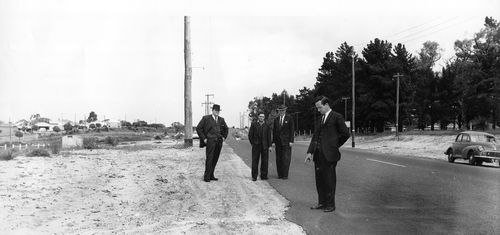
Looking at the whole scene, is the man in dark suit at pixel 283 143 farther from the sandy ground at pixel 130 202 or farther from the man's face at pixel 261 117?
the sandy ground at pixel 130 202

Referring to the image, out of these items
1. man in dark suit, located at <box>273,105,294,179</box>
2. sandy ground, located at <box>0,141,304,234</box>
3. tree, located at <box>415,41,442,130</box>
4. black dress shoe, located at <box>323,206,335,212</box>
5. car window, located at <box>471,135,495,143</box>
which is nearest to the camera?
sandy ground, located at <box>0,141,304,234</box>

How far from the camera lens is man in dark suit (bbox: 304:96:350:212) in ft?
25.3

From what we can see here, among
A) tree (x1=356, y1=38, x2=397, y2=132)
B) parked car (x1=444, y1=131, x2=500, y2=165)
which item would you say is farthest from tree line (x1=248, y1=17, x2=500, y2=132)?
parked car (x1=444, y1=131, x2=500, y2=165)

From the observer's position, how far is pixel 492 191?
9.79m

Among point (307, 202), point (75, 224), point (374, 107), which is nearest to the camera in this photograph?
point (75, 224)

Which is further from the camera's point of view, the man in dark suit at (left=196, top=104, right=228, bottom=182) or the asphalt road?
the man in dark suit at (left=196, top=104, right=228, bottom=182)

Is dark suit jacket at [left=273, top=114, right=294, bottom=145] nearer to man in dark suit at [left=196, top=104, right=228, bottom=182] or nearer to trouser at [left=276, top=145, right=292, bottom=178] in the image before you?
trouser at [left=276, top=145, right=292, bottom=178]

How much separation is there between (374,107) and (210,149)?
58967 millimetres

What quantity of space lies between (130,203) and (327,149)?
11.6ft

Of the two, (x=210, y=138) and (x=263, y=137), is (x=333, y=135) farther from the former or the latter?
(x=263, y=137)

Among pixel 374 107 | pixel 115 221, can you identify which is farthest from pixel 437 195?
pixel 374 107

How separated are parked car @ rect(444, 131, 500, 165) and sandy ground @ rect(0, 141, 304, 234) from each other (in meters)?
11.3

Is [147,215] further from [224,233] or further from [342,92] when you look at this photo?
[342,92]

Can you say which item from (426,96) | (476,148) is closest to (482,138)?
(476,148)
